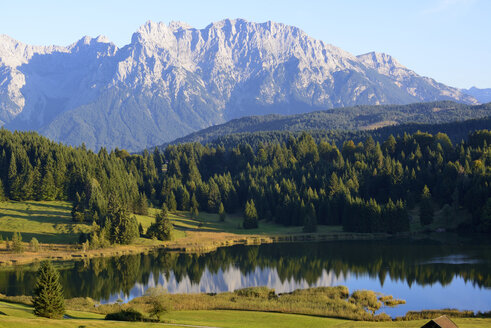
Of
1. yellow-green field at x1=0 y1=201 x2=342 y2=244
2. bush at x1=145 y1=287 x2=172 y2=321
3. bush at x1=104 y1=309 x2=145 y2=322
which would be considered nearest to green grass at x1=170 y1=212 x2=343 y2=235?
yellow-green field at x1=0 y1=201 x2=342 y2=244

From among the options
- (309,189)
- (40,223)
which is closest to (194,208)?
(309,189)

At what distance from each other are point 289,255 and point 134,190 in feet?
242

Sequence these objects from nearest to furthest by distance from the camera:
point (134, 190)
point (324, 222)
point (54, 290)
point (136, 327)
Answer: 1. point (136, 327)
2. point (54, 290)
3. point (324, 222)
4. point (134, 190)

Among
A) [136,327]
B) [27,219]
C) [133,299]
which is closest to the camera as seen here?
[136,327]

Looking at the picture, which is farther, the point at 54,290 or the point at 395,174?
the point at 395,174

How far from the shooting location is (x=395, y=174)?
173000 mm

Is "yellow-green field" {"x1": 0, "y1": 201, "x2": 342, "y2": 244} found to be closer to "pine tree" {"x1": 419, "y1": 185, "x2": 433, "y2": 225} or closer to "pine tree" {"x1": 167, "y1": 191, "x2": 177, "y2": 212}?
"pine tree" {"x1": 167, "y1": 191, "x2": 177, "y2": 212}

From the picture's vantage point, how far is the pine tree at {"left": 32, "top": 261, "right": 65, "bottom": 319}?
57.5 meters

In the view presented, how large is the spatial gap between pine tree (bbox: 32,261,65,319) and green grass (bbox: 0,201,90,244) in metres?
79.2

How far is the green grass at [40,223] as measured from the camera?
445 ft

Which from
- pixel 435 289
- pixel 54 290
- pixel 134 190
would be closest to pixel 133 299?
pixel 54 290

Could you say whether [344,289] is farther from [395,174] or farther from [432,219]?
[395,174]

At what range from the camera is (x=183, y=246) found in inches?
5458

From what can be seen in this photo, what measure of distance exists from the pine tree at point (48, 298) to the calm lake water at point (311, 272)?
24.6m
